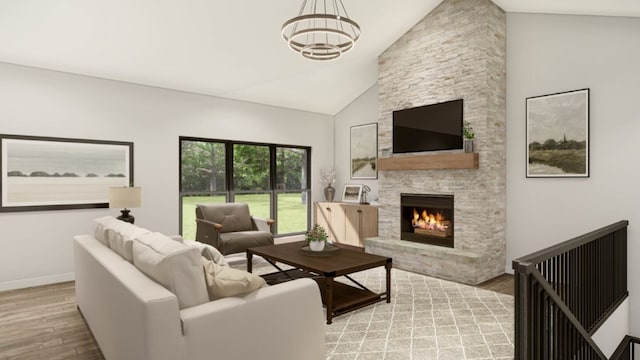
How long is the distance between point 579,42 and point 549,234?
2.40 meters

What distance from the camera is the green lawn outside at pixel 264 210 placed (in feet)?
20.9

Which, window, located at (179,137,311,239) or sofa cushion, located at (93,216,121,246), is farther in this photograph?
window, located at (179,137,311,239)

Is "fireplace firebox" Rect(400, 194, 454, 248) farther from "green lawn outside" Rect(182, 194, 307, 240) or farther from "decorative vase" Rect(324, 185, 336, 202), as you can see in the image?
"green lawn outside" Rect(182, 194, 307, 240)

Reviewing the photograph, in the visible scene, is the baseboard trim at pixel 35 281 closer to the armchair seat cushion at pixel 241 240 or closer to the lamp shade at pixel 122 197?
the lamp shade at pixel 122 197

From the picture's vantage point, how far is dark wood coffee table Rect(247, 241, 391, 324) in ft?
11.5

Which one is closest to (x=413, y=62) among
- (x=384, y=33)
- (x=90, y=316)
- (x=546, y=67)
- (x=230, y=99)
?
(x=384, y=33)

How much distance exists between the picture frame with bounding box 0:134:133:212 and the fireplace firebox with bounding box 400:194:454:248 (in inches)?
167

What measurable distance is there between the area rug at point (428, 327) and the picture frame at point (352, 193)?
10.1ft

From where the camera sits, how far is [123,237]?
Answer: 276 cm

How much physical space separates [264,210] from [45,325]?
4298mm

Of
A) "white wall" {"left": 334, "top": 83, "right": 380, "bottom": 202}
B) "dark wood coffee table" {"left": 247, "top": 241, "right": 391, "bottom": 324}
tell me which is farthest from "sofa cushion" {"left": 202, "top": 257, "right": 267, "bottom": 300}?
"white wall" {"left": 334, "top": 83, "right": 380, "bottom": 202}

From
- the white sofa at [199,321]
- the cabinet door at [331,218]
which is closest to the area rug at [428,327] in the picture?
the white sofa at [199,321]

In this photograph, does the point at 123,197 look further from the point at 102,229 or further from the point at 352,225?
the point at 352,225

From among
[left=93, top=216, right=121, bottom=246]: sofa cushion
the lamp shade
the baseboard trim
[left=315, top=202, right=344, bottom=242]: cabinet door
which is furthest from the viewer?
[left=315, top=202, right=344, bottom=242]: cabinet door
